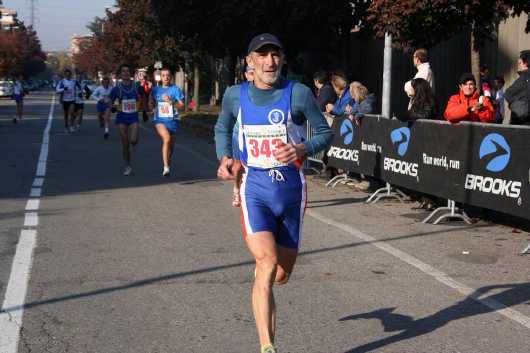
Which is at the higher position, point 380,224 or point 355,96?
point 355,96

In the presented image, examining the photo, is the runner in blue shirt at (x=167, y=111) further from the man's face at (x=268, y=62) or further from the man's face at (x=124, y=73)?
the man's face at (x=268, y=62)

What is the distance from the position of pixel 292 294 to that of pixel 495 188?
3.84m

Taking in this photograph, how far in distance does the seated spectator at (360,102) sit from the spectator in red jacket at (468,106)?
8.47 feet

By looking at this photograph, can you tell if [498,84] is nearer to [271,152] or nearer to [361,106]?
[361,106]

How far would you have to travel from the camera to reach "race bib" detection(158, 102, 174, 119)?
16.1 metres

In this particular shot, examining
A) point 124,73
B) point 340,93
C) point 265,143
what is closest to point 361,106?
point 340,93

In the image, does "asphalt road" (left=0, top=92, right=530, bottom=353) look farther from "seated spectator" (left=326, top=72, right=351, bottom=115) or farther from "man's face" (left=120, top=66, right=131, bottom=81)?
"man's face" (left=120, top=66, right=131, bottom=81)

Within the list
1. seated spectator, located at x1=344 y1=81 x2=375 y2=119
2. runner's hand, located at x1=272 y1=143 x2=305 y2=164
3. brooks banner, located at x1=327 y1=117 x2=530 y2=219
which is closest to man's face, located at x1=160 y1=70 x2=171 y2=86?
seated spectator, located at x1=344 y1=81 x2=375 y2=119

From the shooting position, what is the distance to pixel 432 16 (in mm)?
16312

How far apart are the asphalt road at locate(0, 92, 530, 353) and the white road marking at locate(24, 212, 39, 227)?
0.01m

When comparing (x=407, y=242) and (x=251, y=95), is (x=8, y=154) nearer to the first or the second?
(x=407, y=242)

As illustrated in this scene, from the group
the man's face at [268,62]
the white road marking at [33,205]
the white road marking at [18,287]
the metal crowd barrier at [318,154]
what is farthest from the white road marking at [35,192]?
the man's face at [268,62]

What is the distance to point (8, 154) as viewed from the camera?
20812 mm

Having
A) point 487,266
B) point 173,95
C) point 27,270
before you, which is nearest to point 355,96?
point 173,95
